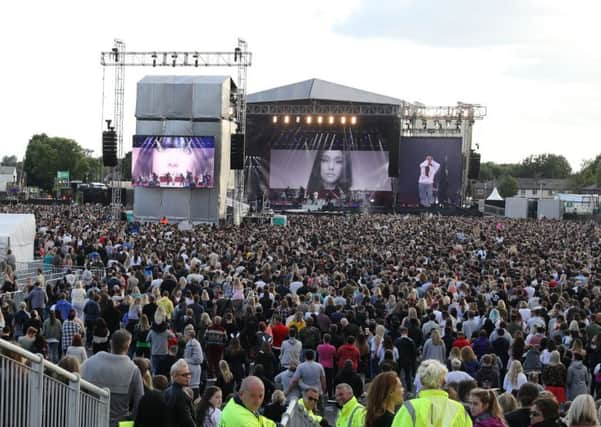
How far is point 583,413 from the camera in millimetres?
4539

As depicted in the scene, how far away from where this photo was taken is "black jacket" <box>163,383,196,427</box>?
4906 millimetres

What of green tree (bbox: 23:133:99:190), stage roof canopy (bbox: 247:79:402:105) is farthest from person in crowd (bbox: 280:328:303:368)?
green tree (bbox: 23:133:99:190)

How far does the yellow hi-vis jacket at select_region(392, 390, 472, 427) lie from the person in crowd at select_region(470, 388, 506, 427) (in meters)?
0.59

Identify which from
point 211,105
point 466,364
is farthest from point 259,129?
point 466,364

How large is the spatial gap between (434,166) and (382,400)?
51.2 m

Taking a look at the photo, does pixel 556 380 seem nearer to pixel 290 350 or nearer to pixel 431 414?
pixel 290 350

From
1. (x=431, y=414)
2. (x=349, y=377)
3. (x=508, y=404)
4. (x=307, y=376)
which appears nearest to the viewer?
(x=431, y=414)

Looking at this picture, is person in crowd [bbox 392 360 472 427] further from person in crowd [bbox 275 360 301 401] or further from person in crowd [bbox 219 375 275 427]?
person in crowd [bbox 275 360 301 401]

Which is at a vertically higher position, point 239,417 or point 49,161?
point 49,161

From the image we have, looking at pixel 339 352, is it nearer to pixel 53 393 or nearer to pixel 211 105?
pixel 53 393

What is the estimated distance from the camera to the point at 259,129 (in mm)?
56719

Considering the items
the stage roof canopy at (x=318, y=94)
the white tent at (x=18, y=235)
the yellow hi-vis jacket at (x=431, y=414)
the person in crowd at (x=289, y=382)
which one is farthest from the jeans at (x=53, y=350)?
the stage roof canopy at (x=318, y=94)

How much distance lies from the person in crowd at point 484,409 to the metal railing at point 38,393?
2.30 meters

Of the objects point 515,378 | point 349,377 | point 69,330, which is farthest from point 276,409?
point 69,330
